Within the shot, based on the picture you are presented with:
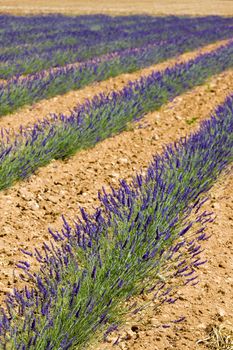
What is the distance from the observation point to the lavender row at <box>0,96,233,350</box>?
2262mm

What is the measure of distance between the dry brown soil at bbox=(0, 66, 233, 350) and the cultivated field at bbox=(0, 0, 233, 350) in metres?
0.01

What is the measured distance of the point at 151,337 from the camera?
2.62 meters

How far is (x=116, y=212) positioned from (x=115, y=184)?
4.94 feet

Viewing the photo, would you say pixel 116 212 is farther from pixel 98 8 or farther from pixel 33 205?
pixel 98 8

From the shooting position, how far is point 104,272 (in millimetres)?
2670

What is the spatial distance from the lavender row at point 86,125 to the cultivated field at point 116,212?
20mm

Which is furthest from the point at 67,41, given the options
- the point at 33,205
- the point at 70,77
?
the point at 33,205

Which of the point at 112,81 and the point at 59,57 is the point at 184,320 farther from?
the point at 59,57

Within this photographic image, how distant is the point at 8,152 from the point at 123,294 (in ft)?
6.50

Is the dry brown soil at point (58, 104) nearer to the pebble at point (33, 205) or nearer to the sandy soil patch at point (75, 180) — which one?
the sandy soil patch at point (75, 180)

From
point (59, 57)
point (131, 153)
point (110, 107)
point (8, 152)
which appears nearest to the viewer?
point (8, 152)

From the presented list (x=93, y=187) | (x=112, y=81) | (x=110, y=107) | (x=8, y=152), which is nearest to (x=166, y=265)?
(x=93, y=187)

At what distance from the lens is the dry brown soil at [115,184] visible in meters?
2.74

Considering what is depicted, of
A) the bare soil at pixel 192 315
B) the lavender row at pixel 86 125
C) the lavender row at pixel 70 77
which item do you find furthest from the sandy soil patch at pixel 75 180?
the lavender row at pixel 70 77
